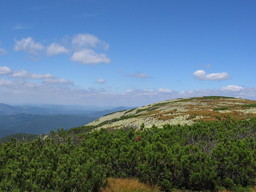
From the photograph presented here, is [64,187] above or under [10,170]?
under

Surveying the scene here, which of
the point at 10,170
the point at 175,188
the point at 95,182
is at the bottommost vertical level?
the point at 175,188

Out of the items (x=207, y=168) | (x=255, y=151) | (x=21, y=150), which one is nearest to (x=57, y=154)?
(x=21, y=150)

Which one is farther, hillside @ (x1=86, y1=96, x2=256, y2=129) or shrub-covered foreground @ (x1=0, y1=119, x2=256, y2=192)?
hillside @ (x1=86, y1=96, x2=256, y2=129)

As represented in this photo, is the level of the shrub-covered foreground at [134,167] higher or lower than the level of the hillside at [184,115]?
lower

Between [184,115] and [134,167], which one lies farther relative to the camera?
[184,115]

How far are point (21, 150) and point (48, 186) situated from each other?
4675 millimetres

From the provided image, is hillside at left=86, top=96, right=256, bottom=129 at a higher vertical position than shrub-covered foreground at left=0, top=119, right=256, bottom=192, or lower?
higher

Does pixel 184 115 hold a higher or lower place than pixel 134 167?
higher

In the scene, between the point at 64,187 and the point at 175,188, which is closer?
the point at 64,187

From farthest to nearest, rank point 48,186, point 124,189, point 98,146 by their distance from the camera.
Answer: point 98,146, point 124,189, point 48,186

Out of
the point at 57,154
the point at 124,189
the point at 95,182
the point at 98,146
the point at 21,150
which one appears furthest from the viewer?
the point at 98,146

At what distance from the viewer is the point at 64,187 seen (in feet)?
29.1

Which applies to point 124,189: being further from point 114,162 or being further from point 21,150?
point 21,150

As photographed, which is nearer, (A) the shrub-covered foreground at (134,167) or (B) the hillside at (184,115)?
(A) the shrub-covered foreground at (134,167)
